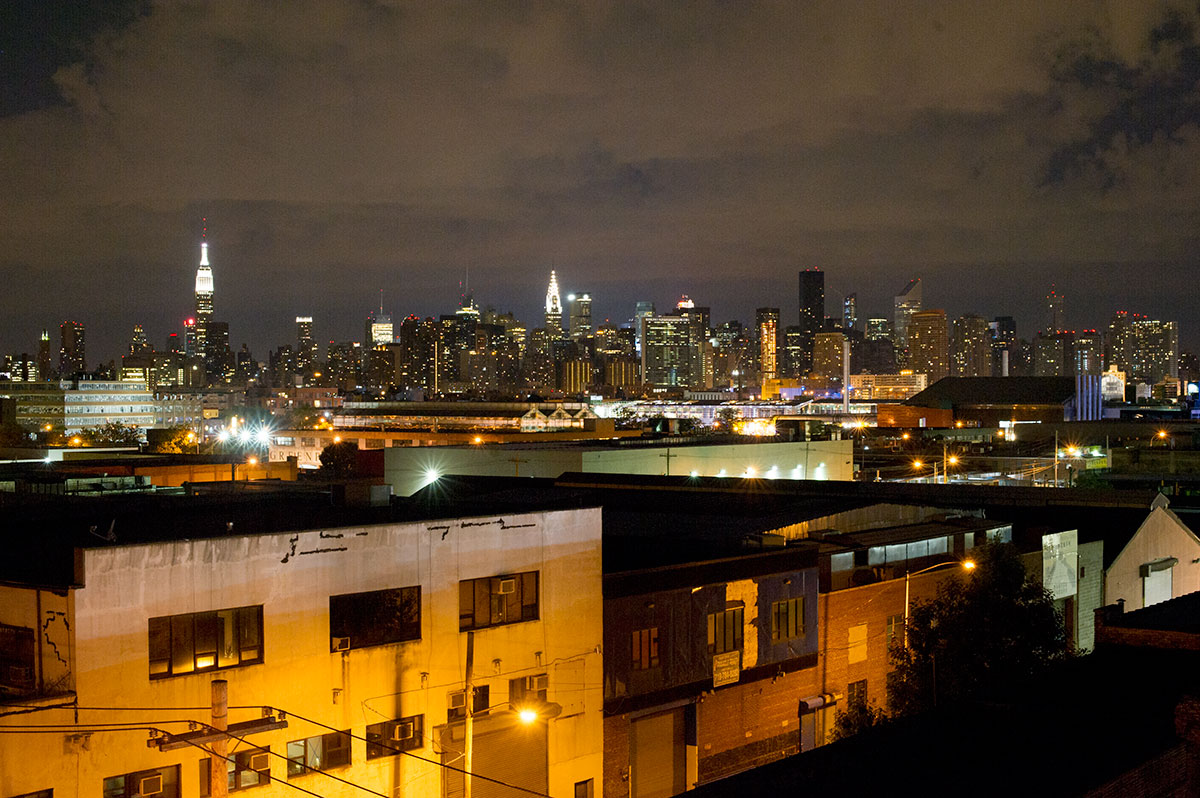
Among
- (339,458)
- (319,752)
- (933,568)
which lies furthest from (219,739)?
(339,458)

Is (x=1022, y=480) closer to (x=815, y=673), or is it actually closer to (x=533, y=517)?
(x=815, y=673)

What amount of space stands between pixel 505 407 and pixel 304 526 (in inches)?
5752

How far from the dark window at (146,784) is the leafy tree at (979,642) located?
1365 centimetres

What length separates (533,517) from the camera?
786 inches

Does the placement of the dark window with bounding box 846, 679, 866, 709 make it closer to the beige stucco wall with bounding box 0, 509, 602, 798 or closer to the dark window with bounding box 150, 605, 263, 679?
the beige stucco wall with bounding box 0, 509, 602, 798

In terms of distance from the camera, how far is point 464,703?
18.7 metres

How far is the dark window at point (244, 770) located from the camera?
15570mm

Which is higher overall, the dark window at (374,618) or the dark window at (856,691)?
the dark window at (374,618)

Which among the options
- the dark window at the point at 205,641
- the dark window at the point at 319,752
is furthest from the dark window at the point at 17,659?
the dark window at the point at 319,752

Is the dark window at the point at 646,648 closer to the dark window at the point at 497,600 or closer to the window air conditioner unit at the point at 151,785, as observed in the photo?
the dark window at the point at 497,600

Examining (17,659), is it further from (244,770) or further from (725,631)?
(725,631)

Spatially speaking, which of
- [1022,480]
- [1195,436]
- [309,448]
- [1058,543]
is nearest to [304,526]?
[1058,543]

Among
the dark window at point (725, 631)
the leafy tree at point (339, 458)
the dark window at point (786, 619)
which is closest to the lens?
the dark window at point (725, 631)

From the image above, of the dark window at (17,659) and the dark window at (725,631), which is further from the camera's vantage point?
the dark window at (725,631)
